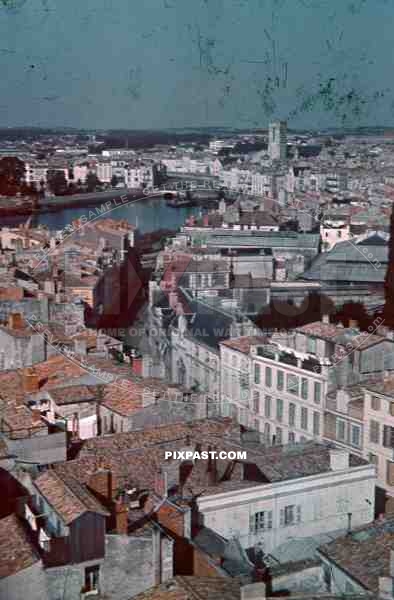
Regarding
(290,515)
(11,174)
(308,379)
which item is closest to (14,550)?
(290,515)

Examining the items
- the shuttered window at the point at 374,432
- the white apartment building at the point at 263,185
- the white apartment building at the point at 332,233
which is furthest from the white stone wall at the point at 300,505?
the white apartment building at the point at 263,185

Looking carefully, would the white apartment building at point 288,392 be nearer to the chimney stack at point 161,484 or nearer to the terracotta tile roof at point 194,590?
the chimney stack at point 161,484

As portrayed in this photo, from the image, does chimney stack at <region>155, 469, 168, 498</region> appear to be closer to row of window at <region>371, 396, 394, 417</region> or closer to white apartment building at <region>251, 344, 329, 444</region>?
white apartment building at <region>251, 344, 329, 444</region>

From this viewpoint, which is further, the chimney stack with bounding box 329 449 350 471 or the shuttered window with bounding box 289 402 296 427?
the shuttered window with bounding box 289 402 296 427

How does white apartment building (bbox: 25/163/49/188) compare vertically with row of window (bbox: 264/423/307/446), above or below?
above

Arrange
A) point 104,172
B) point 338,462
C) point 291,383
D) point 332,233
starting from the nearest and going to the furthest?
point 338,462 < point 291,383 < point 332,233 < point 104,172

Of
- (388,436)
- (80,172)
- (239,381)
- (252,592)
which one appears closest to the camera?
(252,592)

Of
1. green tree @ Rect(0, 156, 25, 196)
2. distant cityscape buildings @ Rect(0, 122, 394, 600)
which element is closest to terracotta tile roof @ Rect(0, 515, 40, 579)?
distant cityscape buildings @ Rect(0, 122, 394, 600)

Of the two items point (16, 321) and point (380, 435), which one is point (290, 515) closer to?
point (380, 435)
